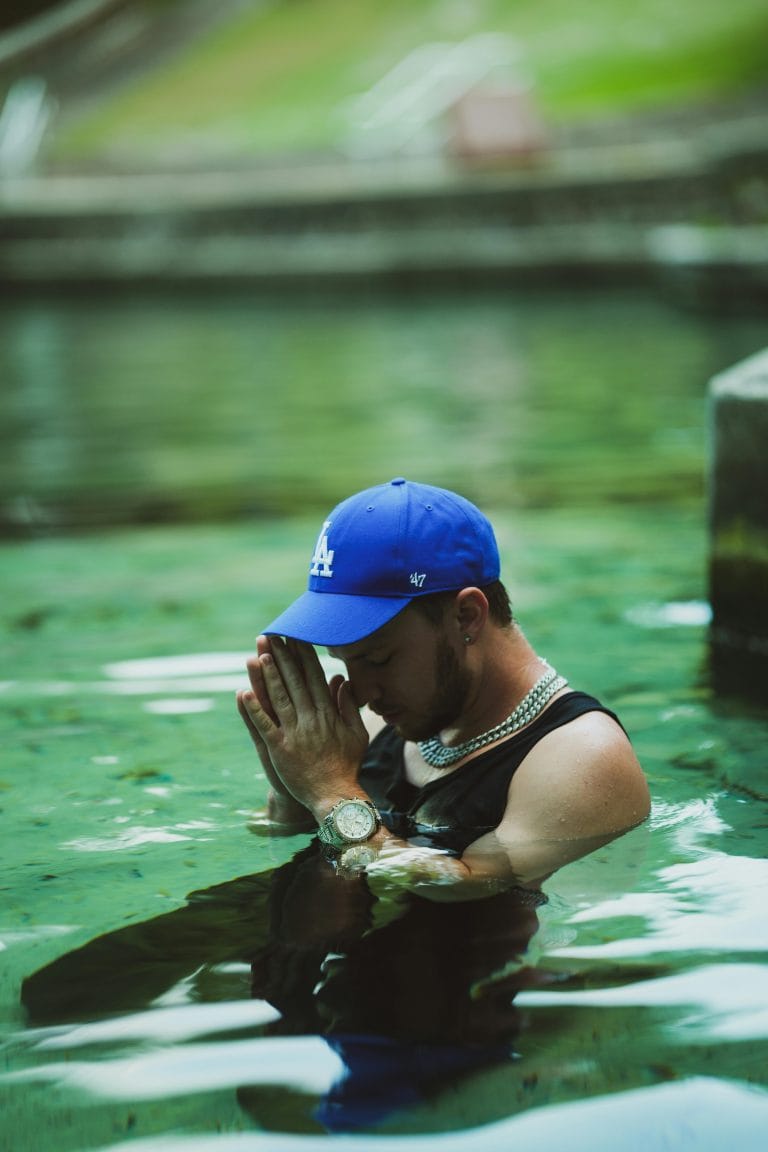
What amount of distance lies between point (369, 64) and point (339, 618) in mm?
35983

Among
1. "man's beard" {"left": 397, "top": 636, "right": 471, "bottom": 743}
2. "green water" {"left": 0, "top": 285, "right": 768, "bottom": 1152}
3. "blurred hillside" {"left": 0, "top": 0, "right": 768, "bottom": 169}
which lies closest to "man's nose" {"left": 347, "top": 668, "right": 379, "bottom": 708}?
"man's beard" {"left": 397, "top": 636, "right": 471, "bottom": 743}

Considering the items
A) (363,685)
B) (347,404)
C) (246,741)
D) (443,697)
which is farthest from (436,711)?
(347,404)

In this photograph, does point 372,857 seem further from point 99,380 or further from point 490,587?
point 99,380

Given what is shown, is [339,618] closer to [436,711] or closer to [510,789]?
[436,711]

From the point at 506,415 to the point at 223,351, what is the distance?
6731mm

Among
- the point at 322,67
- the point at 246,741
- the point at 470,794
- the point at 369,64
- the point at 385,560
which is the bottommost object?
the point at 246,741

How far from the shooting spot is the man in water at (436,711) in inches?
146

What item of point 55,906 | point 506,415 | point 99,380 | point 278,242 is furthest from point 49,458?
point 278,242

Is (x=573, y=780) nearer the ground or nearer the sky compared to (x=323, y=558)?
nearer the ground

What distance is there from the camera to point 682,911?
3.95 metres

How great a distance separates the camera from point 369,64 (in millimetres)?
37875

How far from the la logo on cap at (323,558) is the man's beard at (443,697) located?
0.29m

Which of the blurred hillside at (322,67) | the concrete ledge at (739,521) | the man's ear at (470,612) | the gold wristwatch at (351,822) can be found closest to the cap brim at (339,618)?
the man's ear at (470,612)

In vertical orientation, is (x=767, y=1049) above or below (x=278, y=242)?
below
